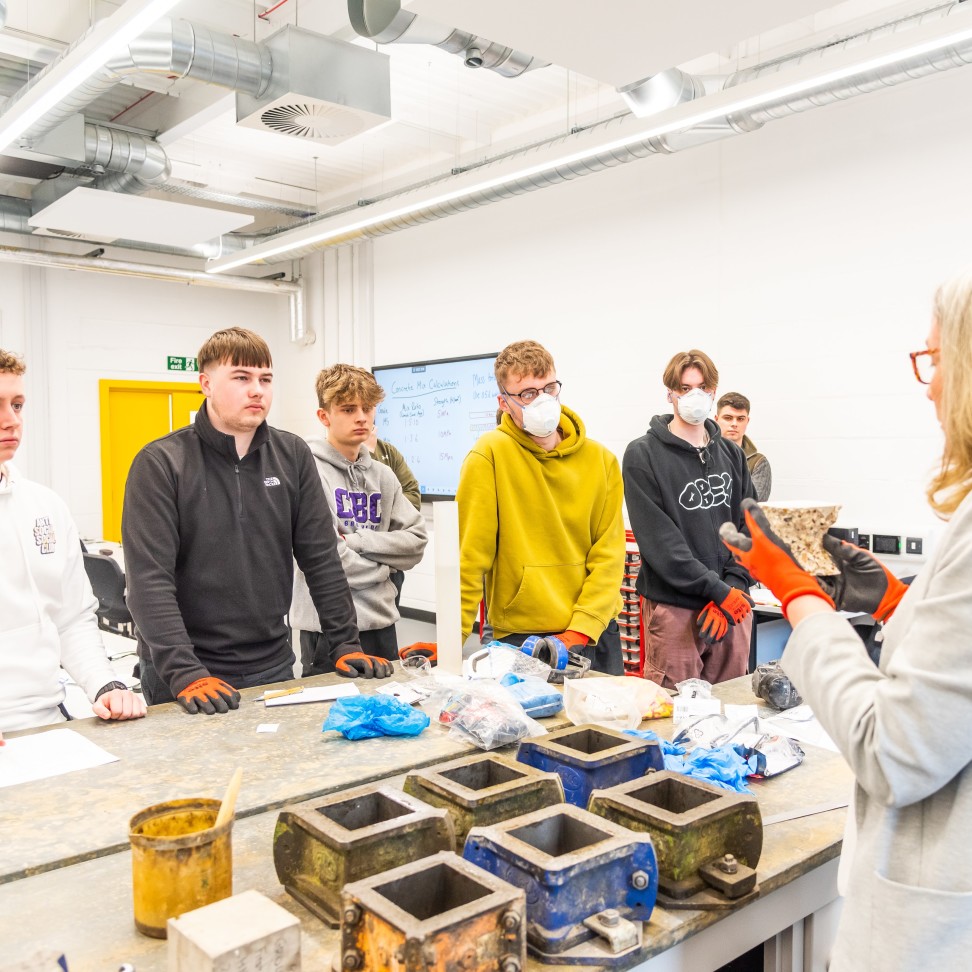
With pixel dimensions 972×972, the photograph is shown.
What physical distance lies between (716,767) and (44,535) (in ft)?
4.98

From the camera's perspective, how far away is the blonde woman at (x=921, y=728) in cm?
84

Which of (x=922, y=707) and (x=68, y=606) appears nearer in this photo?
(x=922, y=707)

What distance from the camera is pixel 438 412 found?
6641 mm

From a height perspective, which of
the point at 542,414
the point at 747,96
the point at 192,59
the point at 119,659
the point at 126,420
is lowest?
the point at 119,659

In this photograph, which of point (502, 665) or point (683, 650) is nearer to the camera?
point (502, 665)

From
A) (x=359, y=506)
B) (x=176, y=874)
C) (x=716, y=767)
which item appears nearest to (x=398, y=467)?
(x=359, y=506)

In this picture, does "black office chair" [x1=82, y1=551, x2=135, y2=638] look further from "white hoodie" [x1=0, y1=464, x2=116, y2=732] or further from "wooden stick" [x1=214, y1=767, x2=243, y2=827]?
"wooden stick" [x1=214, y1=767, x2=243, y2=827]

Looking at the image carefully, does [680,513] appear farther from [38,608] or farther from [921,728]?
[921,728]

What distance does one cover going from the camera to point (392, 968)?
87 centimetres

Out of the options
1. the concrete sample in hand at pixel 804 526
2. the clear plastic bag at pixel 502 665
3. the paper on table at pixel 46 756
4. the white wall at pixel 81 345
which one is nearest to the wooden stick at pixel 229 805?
the paper on table at pixel 46 756

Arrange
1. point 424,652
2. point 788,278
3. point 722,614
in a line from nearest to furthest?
point 424,652 < point 722,614 < point 788,278

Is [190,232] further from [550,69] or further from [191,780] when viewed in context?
[191,780]

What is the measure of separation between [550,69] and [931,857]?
16.2 ft

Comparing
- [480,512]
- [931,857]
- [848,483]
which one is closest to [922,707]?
[931,857]
